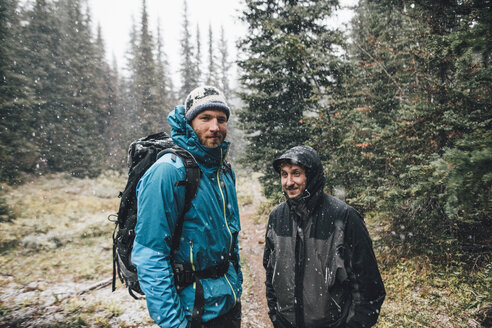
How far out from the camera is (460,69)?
15.0ft

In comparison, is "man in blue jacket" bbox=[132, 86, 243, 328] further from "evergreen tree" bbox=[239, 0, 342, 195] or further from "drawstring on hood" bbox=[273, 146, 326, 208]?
"evergreen tree" bbox=[239, 0, 342, 195]

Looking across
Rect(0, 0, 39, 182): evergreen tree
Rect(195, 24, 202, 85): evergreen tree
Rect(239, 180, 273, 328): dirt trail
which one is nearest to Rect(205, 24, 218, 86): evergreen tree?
Rect(195, 24, 202, 85): evergreen tree

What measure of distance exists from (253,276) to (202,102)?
271 inches

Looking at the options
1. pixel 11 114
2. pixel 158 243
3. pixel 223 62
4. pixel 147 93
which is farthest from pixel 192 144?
pixel 223 62

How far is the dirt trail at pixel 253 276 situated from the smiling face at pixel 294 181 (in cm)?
446

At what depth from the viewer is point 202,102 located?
Result: 103 inches

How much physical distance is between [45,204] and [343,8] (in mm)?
19255

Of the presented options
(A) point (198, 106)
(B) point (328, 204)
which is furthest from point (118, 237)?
Answer: (B) point (328, 204)

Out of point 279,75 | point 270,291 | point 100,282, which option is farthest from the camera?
point 279,75

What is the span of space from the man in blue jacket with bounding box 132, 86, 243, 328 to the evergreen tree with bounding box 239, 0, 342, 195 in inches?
295

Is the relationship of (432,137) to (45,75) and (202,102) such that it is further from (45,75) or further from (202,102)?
(45,75)

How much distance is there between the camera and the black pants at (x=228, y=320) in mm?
2424

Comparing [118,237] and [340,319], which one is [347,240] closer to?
[340,319]

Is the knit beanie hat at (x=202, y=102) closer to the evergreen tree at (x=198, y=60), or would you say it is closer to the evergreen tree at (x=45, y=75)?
the evergreen tree at (x=45, y=75)
